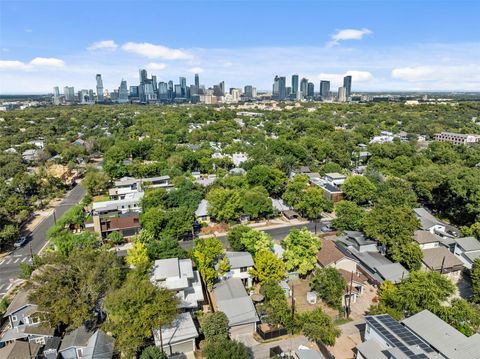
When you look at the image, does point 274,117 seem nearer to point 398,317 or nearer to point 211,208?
point 211,208

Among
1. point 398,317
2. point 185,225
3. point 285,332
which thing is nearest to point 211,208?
point 185,225

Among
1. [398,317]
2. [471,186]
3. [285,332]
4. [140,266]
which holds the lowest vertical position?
[285,332]

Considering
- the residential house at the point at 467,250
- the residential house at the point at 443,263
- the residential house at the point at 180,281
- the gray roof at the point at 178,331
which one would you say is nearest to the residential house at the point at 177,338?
the gray roof at the point at 178,331

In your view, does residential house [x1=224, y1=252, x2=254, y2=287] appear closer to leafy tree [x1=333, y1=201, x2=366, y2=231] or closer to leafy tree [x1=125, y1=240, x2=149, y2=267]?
leafy tree [x1=125, y1=240, x2=149, y2=267]

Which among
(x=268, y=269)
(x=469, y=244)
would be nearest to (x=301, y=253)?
(x=268, y=269)

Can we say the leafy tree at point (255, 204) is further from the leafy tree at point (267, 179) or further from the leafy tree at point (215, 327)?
the leafy tree at point (215, 327)

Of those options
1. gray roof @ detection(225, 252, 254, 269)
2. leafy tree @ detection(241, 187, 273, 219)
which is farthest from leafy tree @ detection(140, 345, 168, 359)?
leafy tree @ detection(241, 187, 273, 219)

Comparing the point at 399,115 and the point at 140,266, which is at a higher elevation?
the point at 399,115

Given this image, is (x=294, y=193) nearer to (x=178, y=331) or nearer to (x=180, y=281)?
(x=180, y=281)
